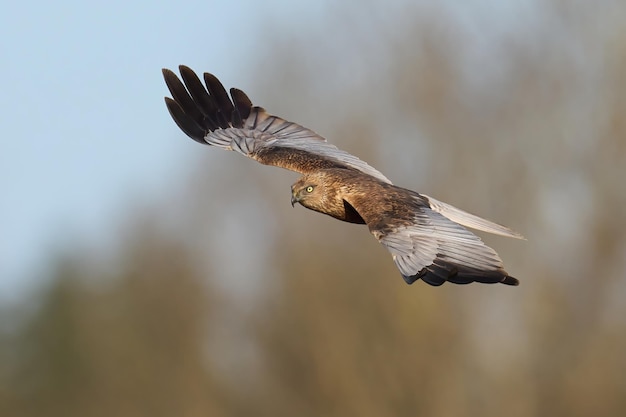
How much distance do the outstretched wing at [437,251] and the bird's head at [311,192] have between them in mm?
1190

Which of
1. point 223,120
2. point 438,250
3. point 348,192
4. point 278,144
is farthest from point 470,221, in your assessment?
point 223,120

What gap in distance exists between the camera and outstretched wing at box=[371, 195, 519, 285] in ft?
34.7

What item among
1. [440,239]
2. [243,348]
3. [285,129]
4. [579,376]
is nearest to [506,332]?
[579,376]

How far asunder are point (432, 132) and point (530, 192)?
1763mm

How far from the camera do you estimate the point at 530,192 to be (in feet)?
68.9

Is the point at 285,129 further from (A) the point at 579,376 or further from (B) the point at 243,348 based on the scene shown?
(B) the point at 243,348

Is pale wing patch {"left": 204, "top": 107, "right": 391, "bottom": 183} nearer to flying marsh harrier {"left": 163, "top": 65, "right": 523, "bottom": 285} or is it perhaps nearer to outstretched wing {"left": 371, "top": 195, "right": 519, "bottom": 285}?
flying marsh harrier {"left": 163, "top": 65, "right": 523, "bottom": 285}

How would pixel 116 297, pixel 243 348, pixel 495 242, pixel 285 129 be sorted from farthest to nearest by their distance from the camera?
1. pixel 116 297
2. pixel 243 348
3. pixel 495 242
4. pixel 285 129

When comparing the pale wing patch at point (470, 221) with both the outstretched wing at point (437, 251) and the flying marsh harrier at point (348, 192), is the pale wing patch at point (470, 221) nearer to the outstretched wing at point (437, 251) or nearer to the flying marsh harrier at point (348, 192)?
the flying marsh harrier at point (348, 192)

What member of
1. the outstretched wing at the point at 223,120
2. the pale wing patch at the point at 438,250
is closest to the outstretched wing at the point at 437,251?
the pale wing patch at the point at 438,250

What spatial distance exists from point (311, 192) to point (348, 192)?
0.47 meters

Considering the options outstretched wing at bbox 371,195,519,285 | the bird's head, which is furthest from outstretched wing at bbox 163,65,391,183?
outstretched wing at bbox 371,195,519,285

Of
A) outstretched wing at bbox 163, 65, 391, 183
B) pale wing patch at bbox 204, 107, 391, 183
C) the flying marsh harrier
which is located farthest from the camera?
outstretched wing at bbox 163, 65, 391, 183

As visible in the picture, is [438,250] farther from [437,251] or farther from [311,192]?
[311,192]
